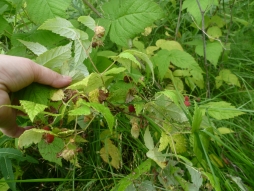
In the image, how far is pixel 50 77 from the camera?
817 millimetres

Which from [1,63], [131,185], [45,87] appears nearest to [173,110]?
[131,185]

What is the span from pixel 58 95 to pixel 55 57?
0.11 m

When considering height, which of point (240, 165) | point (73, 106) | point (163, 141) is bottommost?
point (240, 165)

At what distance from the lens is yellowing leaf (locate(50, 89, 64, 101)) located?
792 mm

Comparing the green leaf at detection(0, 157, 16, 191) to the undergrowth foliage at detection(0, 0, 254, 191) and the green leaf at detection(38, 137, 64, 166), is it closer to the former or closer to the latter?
the undergrowth foliage at detection(0, 0, 254, 191)

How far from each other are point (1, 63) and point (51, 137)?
258mm

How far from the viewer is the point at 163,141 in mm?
778

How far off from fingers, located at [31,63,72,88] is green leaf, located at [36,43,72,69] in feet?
0.11

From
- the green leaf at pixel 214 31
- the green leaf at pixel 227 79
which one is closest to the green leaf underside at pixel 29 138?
the green leaf at pixel 227 79

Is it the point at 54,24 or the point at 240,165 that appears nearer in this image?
the point at 54,24

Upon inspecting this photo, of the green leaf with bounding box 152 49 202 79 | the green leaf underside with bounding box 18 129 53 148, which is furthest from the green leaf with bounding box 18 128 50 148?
the green leaf with bounding box 152 49 202 79

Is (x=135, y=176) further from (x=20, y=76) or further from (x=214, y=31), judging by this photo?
(x=214, y=31)

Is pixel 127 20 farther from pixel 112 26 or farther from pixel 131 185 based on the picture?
pixel 131 185

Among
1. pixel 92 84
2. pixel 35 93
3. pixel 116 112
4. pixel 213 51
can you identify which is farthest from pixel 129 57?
pixel 213 51
